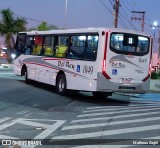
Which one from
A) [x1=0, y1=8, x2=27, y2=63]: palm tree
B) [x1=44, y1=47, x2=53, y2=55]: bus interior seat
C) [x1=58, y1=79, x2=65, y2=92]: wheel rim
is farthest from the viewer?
[x1=0, y1=8, x2=27, y2=63]: palm tree

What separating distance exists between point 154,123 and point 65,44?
26.6ft

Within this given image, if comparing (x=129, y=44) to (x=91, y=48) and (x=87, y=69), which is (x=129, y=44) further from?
(x=87, y=69)

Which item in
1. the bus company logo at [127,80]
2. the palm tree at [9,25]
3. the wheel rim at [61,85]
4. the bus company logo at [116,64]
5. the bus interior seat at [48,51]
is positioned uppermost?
the palm tree at [9,25]

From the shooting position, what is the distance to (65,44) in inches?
729

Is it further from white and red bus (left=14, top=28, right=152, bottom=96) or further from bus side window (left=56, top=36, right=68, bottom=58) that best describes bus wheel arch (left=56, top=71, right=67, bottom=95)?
bus side window (left=56, top=36, right=68, bottom=58)

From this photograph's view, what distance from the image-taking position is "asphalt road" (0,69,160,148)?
8680 mm

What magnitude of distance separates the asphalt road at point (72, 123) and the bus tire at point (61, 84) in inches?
43.7

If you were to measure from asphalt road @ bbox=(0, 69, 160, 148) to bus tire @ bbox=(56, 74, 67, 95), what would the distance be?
3.64 ft

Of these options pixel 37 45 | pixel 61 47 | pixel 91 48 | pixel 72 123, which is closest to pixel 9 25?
pixel 37 45

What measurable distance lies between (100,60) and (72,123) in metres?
5.43

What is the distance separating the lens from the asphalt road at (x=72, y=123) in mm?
8680

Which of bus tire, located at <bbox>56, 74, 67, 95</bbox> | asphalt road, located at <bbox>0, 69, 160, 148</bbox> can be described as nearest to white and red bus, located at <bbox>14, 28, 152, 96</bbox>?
bus tire, located at <bbox>56, 74, 67, 95</bbox>

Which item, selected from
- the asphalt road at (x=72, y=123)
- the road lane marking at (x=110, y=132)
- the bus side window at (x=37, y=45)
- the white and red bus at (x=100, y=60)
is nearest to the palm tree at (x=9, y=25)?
the bus side window at (x=37, y=45)

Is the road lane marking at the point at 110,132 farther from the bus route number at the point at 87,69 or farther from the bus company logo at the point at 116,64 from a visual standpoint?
the bus route number at the point at 87,69
